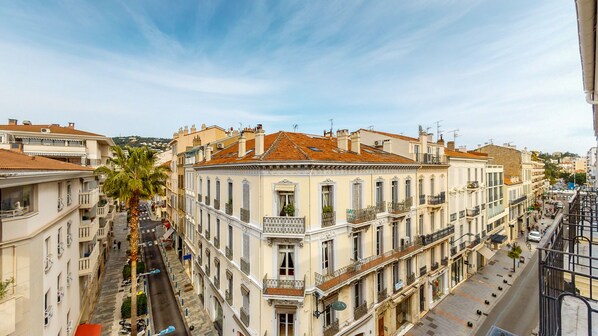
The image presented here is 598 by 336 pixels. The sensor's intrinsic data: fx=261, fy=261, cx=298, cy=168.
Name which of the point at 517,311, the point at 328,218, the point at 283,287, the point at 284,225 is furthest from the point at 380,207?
the point at 517,311

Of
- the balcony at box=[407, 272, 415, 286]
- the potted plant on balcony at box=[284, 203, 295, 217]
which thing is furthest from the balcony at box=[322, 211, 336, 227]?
the balcony at box=[407, 272, 415, 286]

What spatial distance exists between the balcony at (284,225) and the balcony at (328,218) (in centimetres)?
166

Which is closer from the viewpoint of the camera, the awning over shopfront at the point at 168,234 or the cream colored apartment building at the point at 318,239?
the cream colored apartment building at the point at 318,239

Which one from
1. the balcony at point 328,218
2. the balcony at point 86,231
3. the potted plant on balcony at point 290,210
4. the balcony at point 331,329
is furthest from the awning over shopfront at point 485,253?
the balcony at point 86,231

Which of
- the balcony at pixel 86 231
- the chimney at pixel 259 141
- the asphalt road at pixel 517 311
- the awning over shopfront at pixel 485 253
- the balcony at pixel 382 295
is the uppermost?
the chimney at pixel 259 141

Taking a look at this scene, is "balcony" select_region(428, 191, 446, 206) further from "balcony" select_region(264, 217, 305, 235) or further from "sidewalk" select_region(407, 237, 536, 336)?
"balcony" select_region(264, 217, 305, 235)

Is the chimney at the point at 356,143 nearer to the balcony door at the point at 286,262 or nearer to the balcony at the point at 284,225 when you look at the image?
the balcony at the point at 284,225

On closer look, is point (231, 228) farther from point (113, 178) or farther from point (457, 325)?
point (457, 325)

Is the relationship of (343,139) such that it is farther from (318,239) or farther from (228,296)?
(228,296)

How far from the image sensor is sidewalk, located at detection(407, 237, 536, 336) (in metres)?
20.8

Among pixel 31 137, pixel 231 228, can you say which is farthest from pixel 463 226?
pixel 31 137

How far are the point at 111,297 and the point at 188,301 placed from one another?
7594mm

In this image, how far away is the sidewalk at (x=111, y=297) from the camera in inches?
845

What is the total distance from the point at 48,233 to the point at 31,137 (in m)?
22.2
